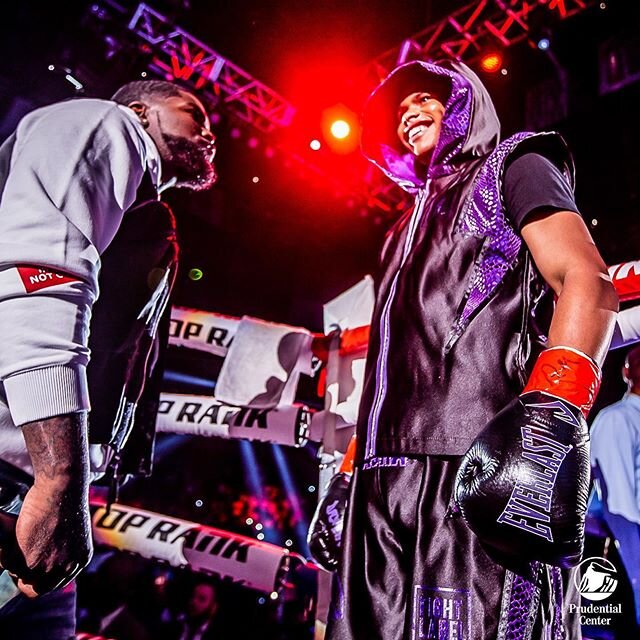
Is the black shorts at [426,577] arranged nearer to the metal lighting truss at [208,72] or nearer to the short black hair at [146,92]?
the short black hair at [146,92]

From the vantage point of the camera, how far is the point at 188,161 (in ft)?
7.98

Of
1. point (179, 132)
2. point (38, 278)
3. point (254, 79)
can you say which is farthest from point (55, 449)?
point (254, 79)

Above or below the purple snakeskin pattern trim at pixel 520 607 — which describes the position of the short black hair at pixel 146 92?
above

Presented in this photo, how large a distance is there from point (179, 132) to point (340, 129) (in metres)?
3.31

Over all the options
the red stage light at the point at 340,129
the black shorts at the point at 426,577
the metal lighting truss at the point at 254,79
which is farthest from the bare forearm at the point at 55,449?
the red stage light at the point at 340,129

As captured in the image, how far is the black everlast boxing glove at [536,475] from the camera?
91 centimetres

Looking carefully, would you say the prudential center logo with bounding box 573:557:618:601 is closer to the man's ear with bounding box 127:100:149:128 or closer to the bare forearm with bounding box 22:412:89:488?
the bare forearm with bounding box 22:412:89:488

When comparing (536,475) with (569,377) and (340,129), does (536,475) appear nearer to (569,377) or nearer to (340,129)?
(569,377)

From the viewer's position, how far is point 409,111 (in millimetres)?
1977

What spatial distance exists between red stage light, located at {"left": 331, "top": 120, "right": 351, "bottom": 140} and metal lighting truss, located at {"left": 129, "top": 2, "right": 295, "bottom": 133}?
424mm

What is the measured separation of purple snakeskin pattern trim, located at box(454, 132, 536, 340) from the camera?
1.32 meters

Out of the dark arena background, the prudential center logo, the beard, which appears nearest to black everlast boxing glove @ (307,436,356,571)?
the dark arena background

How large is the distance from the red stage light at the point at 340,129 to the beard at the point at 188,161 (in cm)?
314

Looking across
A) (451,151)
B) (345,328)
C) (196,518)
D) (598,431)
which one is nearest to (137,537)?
(345,328)
